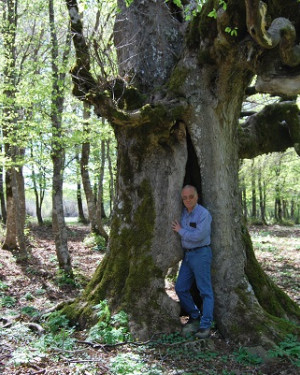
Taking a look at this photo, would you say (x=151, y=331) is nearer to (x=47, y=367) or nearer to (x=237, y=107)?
(x=47, y=367)

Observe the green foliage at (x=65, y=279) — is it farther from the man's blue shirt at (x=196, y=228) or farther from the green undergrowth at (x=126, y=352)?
the man's blue shirt at (x=196, y=228)

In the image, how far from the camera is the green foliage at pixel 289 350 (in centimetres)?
418

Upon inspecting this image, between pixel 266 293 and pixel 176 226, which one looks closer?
pixel 176 226

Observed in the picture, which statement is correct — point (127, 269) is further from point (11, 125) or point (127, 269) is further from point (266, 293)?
point (11, 125)

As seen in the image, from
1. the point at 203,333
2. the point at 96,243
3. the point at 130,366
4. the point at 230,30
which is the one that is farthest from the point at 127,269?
the point at 96,243

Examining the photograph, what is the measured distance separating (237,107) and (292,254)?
8.66 m

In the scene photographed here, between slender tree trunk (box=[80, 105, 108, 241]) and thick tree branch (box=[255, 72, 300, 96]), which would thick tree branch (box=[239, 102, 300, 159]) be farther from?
slender tree trunk (box=[80, 105, 108, 241])

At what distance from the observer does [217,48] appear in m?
4.89

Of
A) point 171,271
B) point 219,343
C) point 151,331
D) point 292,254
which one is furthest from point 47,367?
point 292,254

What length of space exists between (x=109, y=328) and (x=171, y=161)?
8.80ft

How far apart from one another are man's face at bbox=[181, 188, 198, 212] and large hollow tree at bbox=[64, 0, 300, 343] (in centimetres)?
26

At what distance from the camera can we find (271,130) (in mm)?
7035

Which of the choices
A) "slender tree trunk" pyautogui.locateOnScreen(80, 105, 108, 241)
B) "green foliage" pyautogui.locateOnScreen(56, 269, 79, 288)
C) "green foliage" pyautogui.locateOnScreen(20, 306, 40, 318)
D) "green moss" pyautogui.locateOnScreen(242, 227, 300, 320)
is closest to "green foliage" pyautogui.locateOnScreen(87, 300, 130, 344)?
"green foliage" pyautogui.locateOnScreen(20, 306, 40, 318)

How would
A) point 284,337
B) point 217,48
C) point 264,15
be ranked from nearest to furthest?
point 264,15 < point 284,337 < point 217,48
